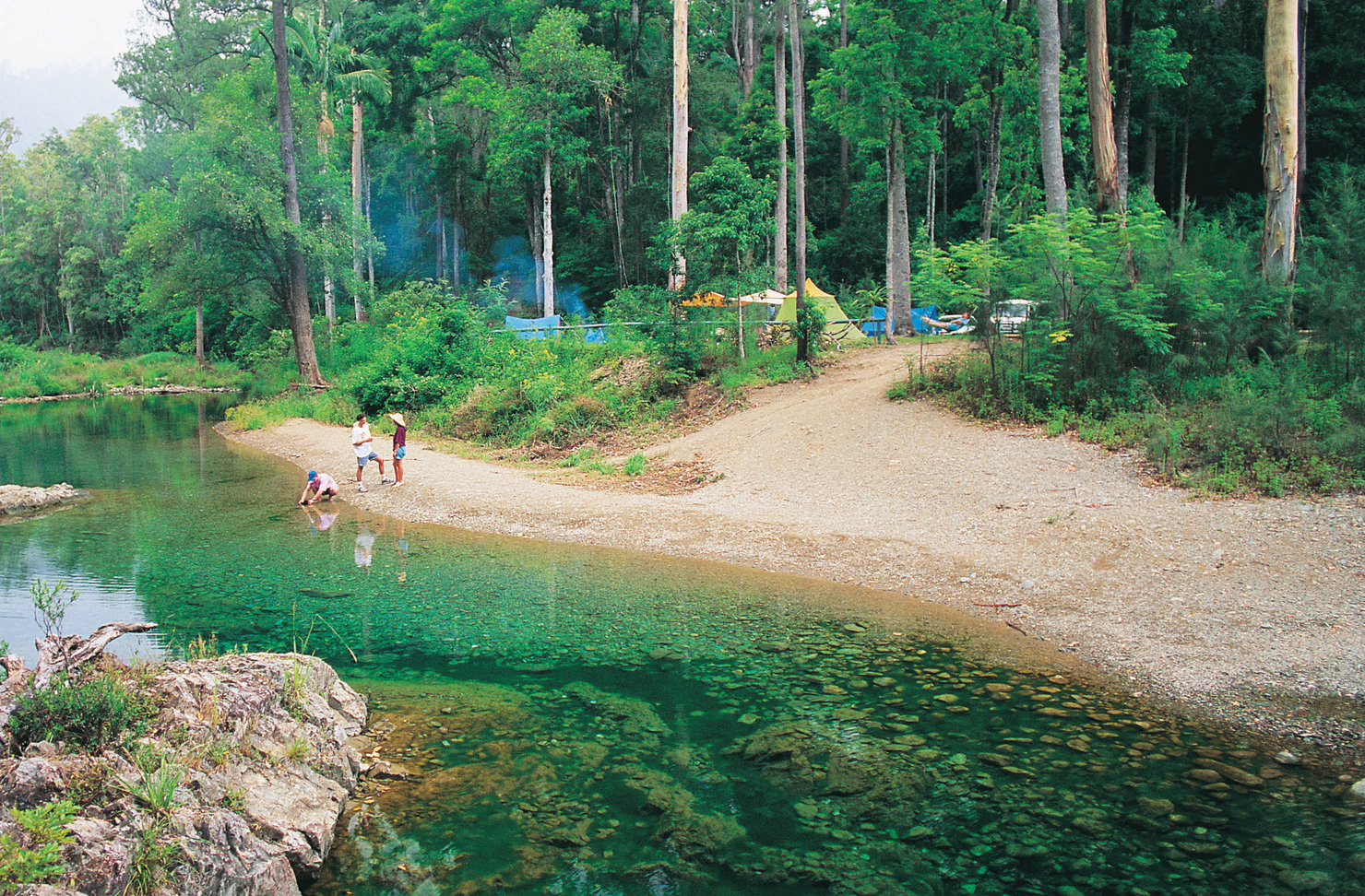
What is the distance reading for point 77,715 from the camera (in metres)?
4.80

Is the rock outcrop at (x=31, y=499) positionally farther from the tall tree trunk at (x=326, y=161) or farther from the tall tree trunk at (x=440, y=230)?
the tall tree trunk at (x=440, y=230)

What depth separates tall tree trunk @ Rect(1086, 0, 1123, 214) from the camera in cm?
1583

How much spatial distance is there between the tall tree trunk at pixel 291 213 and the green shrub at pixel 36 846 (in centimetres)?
2994

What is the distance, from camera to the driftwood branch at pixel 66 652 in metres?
5.06

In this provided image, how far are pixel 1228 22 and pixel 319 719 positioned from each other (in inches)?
1639

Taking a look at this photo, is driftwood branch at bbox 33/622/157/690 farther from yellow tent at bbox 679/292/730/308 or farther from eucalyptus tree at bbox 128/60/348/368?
eucalyptus tree at bbox 128/60/348/368

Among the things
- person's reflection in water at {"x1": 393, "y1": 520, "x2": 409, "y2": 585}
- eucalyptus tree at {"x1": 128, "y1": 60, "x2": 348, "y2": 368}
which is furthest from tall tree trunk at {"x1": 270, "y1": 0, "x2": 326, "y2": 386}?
person's reflection in water at {"x1": 393, "y1": 520, "x2": 409, "y2": 585}

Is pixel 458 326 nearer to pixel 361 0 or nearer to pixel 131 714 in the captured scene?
pixel 131 714

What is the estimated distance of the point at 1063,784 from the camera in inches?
218

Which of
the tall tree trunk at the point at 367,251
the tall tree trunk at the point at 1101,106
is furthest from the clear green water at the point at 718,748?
the tall tree trunk at the point at 367,251

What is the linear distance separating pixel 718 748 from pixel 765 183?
53.3 ft

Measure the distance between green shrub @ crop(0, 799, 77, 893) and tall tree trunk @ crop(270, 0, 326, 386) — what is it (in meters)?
29.9

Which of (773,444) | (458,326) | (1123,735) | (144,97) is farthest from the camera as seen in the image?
(144,97)

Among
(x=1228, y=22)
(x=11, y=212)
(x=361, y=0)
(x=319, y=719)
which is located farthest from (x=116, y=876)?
(x=11, y=212)
